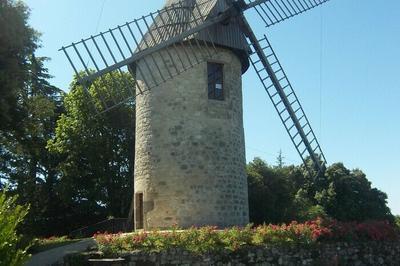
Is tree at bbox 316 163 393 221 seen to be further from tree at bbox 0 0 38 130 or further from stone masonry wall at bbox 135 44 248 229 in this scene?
tree at bbox 0 0 38 130

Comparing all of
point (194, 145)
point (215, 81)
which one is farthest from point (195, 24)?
point (194, 145)

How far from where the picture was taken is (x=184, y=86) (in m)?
17.0

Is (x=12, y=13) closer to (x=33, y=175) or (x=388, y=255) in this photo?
(x=388, y=255)

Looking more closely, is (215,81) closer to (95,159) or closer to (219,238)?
(219,238)

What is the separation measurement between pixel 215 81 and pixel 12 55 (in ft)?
21.5

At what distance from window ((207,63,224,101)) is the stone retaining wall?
19.5ft

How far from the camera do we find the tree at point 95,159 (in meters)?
28.1

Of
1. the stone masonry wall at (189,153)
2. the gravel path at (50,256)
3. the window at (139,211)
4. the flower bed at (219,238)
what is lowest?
the gravel path at (50,256)

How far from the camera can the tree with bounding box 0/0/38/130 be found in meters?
14.2

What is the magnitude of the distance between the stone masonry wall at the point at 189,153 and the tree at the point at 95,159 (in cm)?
1120

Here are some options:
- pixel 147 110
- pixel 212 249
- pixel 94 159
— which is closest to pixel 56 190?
pixel 94 159

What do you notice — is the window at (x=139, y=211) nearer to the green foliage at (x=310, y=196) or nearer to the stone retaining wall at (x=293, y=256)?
the stone retaining wall at (x=293, y=256)

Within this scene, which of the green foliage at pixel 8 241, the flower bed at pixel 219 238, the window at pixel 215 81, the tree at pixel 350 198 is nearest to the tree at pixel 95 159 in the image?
the window at pixel 215 81

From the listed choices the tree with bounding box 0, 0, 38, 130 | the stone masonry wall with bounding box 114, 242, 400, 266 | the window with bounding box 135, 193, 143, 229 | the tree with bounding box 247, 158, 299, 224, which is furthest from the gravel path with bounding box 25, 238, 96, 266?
the tree with bounding box 247, 158, 299, 224
